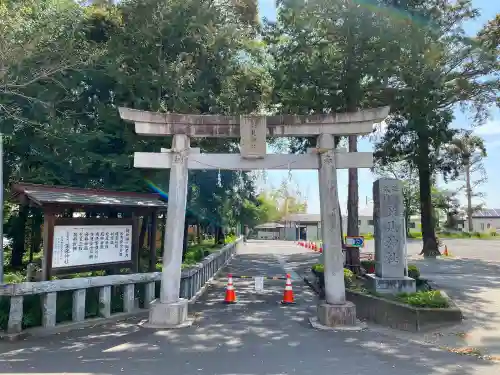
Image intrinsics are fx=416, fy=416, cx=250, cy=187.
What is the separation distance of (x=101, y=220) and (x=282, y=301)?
5595mm

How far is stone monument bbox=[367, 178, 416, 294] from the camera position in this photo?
35.3ft

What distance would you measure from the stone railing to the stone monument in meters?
5.26

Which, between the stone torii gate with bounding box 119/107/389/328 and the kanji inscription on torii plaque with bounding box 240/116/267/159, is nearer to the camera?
the stone torii gate with bounding box 119/107/389/328

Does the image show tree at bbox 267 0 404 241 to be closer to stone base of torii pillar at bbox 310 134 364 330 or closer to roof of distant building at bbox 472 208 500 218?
stone base of torii pillar at bbox 310 134 364 330

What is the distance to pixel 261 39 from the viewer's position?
59.6 feet

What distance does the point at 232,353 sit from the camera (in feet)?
23.4

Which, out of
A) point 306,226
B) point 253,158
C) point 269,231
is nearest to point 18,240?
point 253,158

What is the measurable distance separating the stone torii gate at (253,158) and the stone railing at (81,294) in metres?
1.16

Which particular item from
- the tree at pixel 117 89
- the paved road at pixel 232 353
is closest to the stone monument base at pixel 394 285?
the paved road at pixel 232 353

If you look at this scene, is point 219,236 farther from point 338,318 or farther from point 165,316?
point 338,318

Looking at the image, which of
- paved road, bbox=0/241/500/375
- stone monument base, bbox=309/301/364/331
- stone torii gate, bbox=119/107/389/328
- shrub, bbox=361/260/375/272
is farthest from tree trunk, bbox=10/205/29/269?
shrub, bbox=361/260/375/272

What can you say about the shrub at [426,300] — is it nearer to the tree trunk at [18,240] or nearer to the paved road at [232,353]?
the paved road at [232,353]

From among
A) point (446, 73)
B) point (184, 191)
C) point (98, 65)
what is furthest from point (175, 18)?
point (446, 73)

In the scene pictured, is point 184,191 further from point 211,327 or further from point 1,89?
point 1,89
